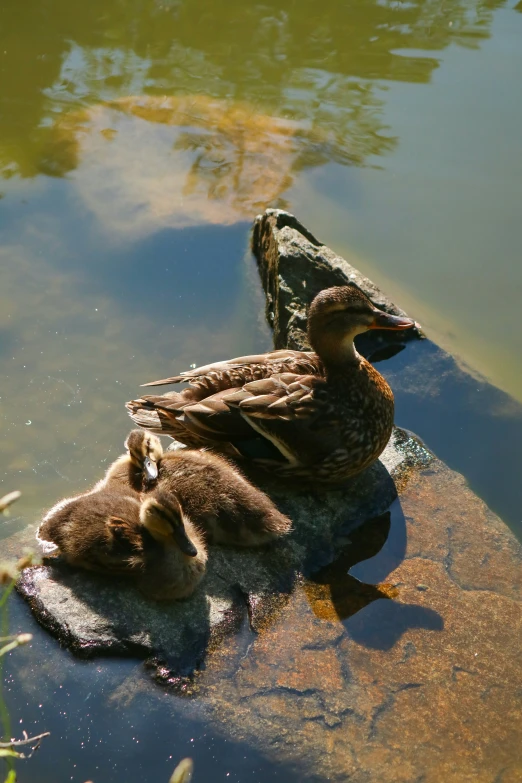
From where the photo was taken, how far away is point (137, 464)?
421 cm

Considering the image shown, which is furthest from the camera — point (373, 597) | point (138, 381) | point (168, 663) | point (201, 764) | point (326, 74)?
point (326, 74)

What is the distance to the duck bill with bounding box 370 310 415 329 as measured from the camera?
4.55 meters

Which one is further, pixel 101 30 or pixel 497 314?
pixel 101 30

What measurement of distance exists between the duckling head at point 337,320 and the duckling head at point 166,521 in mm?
1297

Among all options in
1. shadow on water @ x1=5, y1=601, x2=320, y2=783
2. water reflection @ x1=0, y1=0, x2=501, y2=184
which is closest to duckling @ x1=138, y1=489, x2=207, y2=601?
shadow on water @ x1=5, y1=601, x2=320, y2=783

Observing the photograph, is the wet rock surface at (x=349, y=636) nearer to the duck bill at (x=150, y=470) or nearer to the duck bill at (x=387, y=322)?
the duck bill at (x=150, y=470)

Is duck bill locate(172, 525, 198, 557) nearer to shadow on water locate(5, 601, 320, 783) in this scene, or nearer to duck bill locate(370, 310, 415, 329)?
shadow on water locate(5, 601, 320, 783)

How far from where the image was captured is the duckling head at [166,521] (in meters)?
3.55

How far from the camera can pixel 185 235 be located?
6.68 metres

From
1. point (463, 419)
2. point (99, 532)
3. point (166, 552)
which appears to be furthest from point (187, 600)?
point (463, 419)

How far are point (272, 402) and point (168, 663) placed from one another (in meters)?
1.38

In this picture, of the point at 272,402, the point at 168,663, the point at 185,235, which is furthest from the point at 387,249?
the point at 168,663

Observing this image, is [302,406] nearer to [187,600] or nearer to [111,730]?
[187,600]

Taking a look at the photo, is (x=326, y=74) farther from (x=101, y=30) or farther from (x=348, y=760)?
(x=348, y=760)
